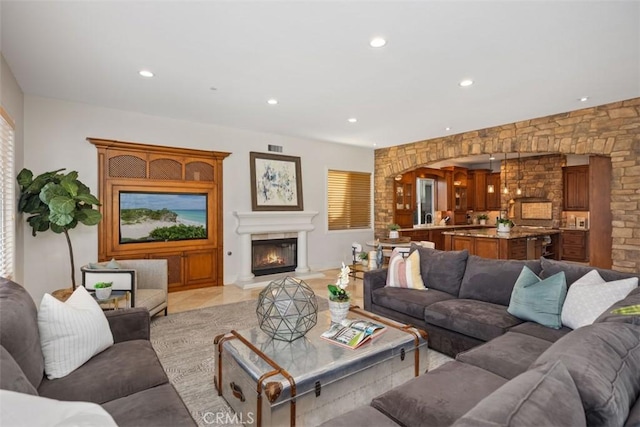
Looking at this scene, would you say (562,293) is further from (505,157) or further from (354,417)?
(505,157)

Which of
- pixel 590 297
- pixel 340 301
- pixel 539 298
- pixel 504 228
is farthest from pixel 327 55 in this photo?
pixel 504 228

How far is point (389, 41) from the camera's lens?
2.83 meters

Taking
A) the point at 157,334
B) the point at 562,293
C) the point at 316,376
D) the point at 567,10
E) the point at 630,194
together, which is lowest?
the point at 157,334

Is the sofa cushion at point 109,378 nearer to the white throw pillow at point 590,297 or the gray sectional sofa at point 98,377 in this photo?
the gray sectional sofa at point 98,377

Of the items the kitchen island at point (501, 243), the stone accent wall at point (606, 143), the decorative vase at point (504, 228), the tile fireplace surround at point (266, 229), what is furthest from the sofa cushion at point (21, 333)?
the decorative vase at point (504, 228)

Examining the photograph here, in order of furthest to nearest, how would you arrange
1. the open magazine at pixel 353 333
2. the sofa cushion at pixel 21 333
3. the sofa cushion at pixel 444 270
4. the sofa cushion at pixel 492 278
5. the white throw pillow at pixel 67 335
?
the sofa cushion at pixel 444 270 < the sofa cushion at pixel 492 278 < the open magazine at pixel 353 333 < the white throw pillow at pixel 67 335 < the sofa cushion at pixel 21 333

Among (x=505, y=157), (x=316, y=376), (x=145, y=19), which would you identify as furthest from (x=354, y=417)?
(x=505, y=157)

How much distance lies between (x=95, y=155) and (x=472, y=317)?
5234mm

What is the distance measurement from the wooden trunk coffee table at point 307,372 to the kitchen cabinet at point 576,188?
822 centimetres

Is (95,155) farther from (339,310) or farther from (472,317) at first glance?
(472,317)

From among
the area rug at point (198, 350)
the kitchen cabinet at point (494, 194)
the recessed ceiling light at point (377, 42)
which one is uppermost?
the recessed ceiling light at point (377, 42)

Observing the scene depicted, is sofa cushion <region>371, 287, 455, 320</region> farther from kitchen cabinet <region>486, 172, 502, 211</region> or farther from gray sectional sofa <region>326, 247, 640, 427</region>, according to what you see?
kitchen cabinet <region>486, 172, 502, 211</region>

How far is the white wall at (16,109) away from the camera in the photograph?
127 inches

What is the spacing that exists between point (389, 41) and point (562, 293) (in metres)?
2.49
